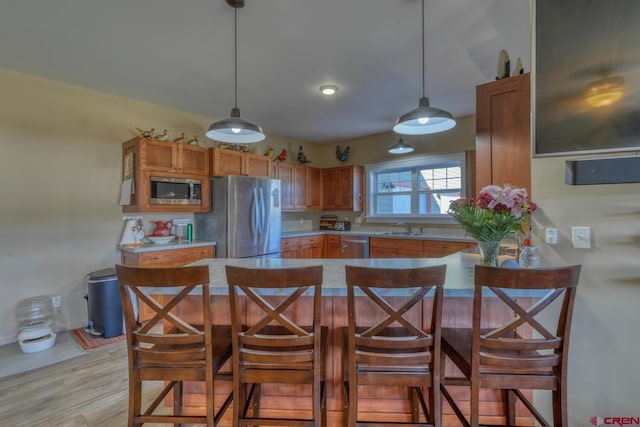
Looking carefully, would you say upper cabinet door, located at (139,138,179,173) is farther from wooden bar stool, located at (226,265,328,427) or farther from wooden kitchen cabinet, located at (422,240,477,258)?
wooden kitchen cabinet, located at (422,240,477,258)

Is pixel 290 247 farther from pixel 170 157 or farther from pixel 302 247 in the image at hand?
pixel 170 157

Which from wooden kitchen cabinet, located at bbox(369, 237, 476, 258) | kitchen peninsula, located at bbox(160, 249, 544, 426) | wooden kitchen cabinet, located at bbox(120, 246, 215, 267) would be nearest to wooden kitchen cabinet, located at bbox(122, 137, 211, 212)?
wooden kitchen cabinet, located at bbox(120, 246, 215, 267)

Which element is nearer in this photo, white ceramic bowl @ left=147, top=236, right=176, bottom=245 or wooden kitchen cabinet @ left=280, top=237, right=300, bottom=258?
white ceramic bowl @ left=147, top=236, right=176, bottom=245

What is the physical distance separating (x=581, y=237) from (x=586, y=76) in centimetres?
83

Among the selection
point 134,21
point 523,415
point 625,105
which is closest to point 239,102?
point 134,21

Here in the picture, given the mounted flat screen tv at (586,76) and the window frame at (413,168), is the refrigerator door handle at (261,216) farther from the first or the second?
the mounted flat screen tv at (586,76)

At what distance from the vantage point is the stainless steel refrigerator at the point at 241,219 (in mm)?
3732

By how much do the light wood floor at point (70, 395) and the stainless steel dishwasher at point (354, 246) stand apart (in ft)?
10.8

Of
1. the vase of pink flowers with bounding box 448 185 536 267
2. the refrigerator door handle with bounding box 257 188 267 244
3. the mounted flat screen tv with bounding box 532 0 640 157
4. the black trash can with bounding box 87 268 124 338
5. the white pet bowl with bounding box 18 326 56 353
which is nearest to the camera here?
the mounted flat screen tv with bounding box 532 0 640 157

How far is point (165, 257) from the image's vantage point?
129 inches

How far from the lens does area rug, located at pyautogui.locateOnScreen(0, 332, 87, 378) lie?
2.39 m

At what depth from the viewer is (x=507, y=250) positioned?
2.15 metres

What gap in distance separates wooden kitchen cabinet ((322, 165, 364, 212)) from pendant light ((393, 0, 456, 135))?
3011mm

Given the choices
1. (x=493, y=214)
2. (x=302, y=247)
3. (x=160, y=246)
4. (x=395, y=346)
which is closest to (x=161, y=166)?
(x=160, y=246)
